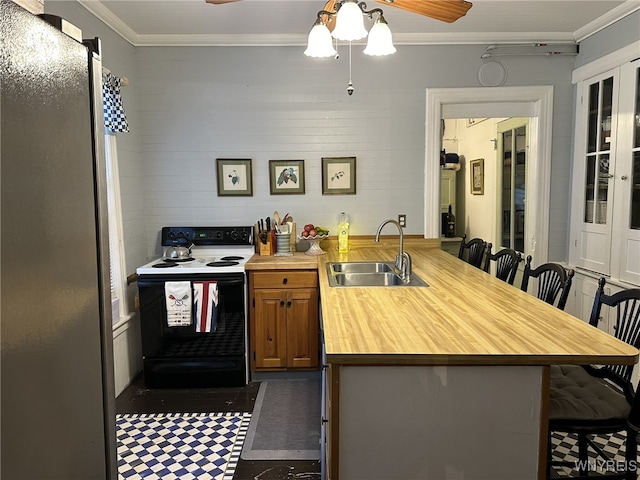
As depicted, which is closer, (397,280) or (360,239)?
(397,280)

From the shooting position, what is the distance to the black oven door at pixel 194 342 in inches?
126

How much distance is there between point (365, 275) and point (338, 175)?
110 centimetres

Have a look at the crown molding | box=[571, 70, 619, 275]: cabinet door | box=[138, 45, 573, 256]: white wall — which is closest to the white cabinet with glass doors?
box=[571, 70, 619, 275]: cabinet door

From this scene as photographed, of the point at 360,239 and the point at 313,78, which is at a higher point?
the point at 313,78

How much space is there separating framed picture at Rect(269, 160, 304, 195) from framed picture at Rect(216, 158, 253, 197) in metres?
0.19

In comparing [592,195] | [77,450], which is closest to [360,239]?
[592,195]

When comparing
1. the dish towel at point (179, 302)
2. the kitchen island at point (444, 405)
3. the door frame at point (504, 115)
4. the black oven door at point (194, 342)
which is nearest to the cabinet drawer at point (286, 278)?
the black oven door at point (194, 342)

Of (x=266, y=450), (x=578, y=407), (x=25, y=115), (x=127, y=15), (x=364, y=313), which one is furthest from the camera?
(x=127, y=15)

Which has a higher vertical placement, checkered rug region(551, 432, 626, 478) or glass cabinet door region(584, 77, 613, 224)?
glass cabinet door region(584, 77, 613, 224)

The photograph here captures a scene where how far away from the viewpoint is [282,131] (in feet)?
12.5

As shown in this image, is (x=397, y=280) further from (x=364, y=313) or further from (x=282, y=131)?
(x=282, y=131)

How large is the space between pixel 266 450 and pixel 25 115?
7.21ft

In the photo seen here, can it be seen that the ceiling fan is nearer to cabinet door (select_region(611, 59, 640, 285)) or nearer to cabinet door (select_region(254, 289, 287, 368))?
cabinet door (select_region(611, 59, 640, 285))

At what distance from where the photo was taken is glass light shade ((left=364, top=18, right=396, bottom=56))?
6.78 ft
